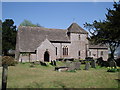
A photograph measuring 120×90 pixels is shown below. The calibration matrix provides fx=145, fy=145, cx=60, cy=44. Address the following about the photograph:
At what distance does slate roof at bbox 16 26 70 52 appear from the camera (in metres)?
36.0

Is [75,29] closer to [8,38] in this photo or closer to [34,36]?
[34,36]

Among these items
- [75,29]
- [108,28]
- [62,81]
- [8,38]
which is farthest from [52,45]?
[62,81]

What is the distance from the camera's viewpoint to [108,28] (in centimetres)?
2400

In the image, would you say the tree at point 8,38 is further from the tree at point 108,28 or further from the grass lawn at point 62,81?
the grass lawn at point 62,81

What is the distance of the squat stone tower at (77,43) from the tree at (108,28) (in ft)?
35.8

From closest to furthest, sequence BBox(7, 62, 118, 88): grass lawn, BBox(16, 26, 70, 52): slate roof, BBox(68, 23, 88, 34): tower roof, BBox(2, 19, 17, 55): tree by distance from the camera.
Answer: BBox(7, 62, 118, 88): grass lawn → BBox(16, 26, 70, 52): slate roof → BBox(68, 23, 88, 34): tower roof → BBox(2, 19, 17, 55): tree

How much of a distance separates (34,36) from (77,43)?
12.8 meters

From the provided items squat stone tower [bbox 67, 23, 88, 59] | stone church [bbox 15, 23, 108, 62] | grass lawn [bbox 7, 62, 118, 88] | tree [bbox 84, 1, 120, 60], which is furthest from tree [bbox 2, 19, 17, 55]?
grass lawn [bbox 7, 62, 118, 88]

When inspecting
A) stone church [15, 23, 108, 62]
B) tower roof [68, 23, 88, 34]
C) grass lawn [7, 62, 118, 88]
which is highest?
tower roof [68, 23, 88, 34]

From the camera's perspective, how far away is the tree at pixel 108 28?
2163 cm

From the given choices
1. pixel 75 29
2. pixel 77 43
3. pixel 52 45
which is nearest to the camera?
pixel 52 45

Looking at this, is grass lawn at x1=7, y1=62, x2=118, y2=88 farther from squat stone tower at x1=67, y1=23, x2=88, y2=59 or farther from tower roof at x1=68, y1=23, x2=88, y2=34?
tower roof at x1=68, y1=23, x2=88, y2=34

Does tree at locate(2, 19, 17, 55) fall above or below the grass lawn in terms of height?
above

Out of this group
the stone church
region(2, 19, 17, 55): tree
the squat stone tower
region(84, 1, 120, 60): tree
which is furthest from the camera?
region(2, 19, 17, 55): tree
